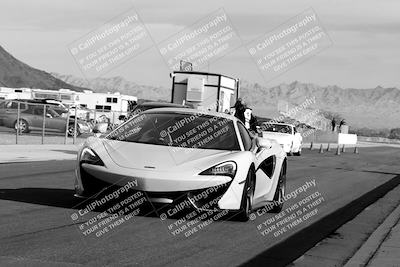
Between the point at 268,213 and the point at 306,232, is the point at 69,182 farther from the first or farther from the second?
the point at 306,232

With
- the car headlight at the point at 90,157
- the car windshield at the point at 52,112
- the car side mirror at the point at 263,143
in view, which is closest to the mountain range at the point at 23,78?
the car windshield at the point at 52,112

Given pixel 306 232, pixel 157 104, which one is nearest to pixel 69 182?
pixel 306 232

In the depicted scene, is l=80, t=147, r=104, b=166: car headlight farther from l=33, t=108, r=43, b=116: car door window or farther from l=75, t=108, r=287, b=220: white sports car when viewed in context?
l=33, t=108, r=43, b=116: car door window

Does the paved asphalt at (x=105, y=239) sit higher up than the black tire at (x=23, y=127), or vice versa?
the paved asphalt at (x=105, y=239)

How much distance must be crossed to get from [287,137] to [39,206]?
23.9m

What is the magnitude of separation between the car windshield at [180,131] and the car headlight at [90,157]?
25.6 inches

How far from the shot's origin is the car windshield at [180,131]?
9375 millimetres

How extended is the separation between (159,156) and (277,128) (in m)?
26.4

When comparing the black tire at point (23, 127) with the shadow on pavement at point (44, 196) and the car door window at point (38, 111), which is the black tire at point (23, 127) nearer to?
the car door window at point (38, 111)

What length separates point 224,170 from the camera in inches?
339

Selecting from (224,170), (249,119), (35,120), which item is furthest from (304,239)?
(35,120)

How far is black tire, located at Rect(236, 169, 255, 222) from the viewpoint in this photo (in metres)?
8.85

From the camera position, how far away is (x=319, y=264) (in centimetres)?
698

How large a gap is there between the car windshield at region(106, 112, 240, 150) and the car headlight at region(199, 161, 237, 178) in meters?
0.67
